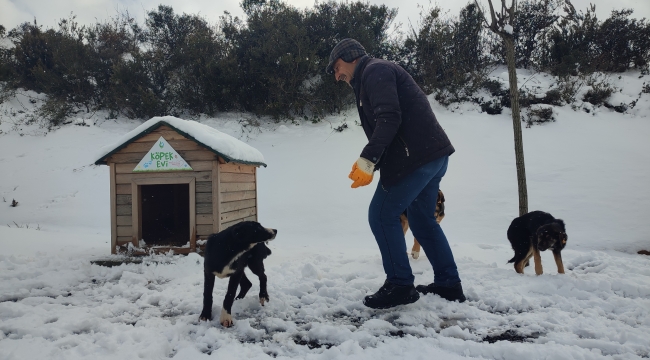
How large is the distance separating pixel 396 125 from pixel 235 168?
10.7 feet

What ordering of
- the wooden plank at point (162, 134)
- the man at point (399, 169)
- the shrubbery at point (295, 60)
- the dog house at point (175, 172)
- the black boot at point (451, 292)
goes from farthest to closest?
the shrubbery at point (295, 60) → the wooden plank at point (162, 134) → the dog house at point (175, 172) → the black boot at point (451, 292) → the man at point (399, 169)

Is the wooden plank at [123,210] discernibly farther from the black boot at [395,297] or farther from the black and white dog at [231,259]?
Answer: the black boot at [395,297]

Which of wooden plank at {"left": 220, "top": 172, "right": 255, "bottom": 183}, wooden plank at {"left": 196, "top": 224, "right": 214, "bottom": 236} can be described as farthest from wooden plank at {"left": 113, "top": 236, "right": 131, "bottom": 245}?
wooden plank at {"left": 220, "top": 172, "right": 255, "bottom": 183}

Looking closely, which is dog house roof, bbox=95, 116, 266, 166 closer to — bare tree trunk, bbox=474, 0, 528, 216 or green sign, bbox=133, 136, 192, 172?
green sign, bbox=133, 136, 192, 172

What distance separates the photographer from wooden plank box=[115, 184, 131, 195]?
4988 millimetres

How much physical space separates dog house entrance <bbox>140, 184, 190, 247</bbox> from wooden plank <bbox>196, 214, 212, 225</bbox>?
112 cm

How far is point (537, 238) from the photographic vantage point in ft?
11.6

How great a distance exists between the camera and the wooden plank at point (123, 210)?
16.4 ft

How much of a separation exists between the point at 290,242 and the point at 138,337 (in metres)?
4.53

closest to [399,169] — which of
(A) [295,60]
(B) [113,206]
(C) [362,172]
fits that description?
(C) [362,172]

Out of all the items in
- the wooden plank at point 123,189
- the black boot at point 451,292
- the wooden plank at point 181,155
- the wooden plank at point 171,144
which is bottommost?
the black boot at point 451,292

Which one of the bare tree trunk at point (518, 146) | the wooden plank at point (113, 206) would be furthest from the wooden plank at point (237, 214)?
the bare tree trunk at point (518, 146)

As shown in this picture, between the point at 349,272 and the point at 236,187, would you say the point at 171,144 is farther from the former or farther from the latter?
the point at 349,272

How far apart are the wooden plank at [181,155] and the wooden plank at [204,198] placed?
1.46ft
